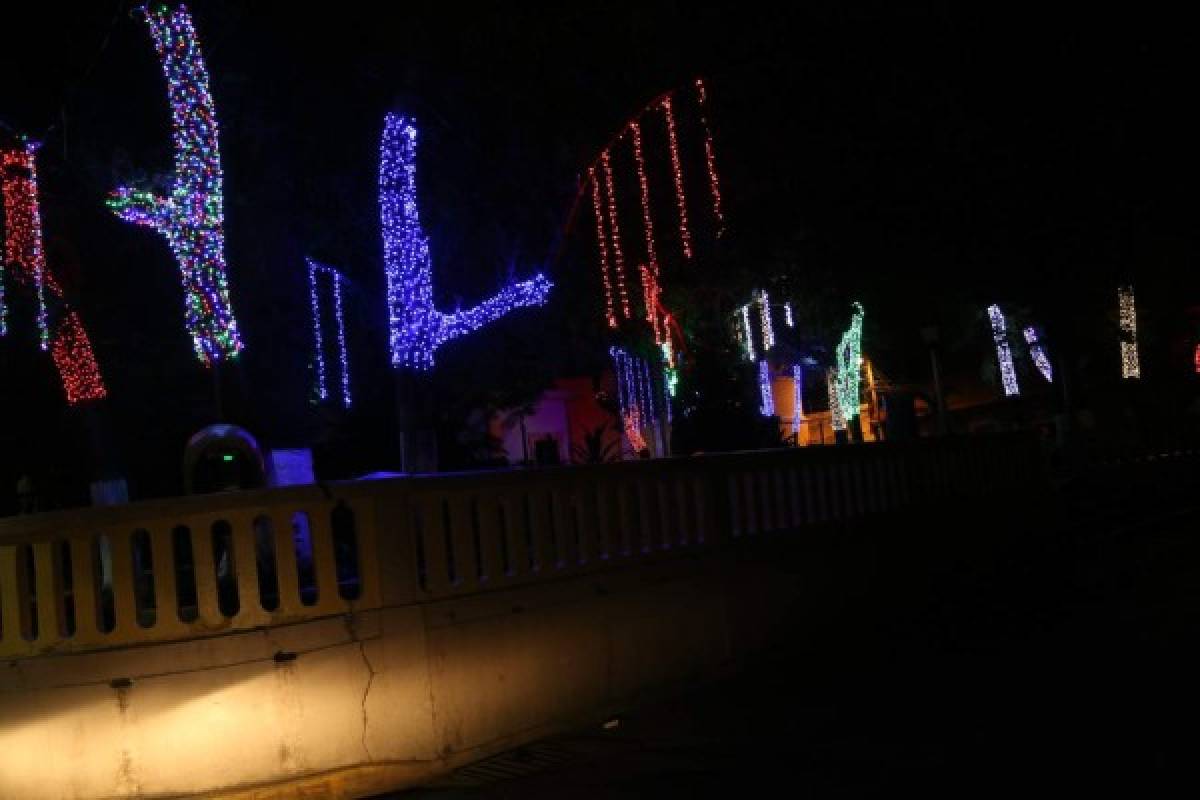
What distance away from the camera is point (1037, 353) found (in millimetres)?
29547

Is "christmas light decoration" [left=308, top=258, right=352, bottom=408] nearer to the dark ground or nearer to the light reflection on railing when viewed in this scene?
the light reflection on railing

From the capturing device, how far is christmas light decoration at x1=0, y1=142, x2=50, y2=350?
1192 centimetres

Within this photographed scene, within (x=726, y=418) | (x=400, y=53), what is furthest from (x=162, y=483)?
(x=726, y=418)

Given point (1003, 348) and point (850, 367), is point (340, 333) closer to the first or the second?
point (850, 367)

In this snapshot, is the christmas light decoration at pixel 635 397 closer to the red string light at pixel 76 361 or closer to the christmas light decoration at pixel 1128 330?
the christmas light decoration at pixel 1128 330

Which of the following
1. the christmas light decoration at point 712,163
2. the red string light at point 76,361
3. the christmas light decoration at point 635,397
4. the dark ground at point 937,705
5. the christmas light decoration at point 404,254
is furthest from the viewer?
the christmas light decoration at point 635,397


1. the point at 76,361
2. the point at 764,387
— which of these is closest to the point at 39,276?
the point at 76,361

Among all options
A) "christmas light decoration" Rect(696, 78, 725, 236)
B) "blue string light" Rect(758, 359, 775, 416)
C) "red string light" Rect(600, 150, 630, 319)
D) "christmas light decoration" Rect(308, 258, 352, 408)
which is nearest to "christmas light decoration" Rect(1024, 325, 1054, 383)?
"blue string light" Rect(758, 359, 775, 416)

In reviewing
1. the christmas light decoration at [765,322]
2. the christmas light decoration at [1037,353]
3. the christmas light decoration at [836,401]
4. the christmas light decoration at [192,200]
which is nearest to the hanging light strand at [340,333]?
the christmas light decoration at [192,200]

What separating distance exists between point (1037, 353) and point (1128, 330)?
8.38ft

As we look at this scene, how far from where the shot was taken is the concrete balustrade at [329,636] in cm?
596

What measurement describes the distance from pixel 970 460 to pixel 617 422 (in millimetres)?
13462

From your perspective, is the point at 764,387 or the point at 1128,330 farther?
the point at 1128,330

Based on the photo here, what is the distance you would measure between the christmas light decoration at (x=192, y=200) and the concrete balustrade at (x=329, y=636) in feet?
12.8
